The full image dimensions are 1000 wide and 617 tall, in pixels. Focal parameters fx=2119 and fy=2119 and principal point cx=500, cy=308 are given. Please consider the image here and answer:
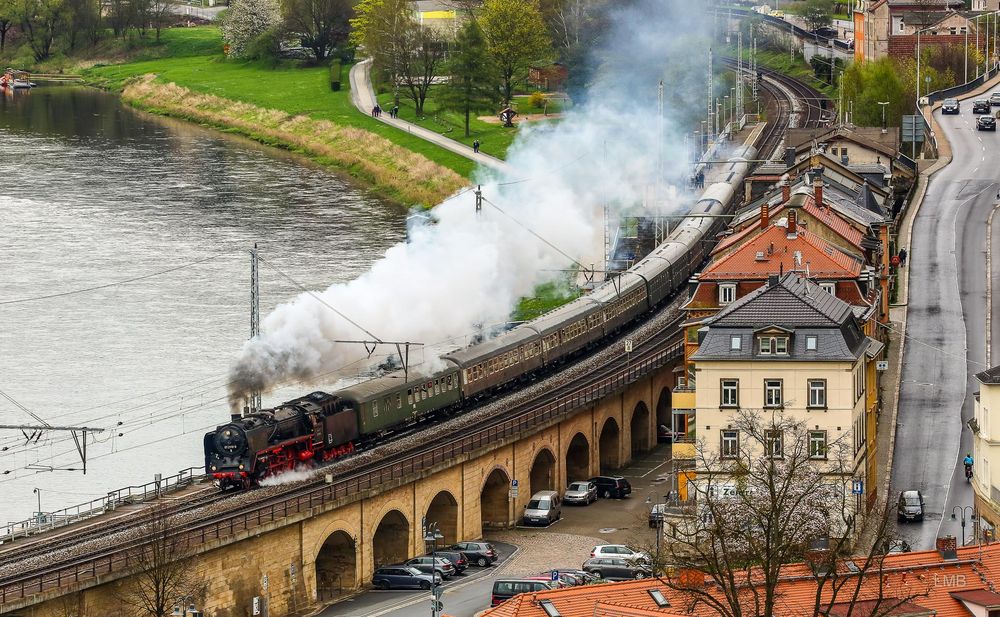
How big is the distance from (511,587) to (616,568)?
5.79m

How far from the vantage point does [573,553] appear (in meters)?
83.6

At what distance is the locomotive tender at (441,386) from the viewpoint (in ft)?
262

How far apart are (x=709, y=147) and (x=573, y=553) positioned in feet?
300

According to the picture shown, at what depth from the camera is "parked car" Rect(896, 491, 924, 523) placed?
270ft

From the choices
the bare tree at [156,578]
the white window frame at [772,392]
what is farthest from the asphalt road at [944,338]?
the bare tree at [156,578]

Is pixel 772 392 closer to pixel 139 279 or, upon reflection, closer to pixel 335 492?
pixel 335 492

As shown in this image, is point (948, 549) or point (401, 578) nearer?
point (948, 549)

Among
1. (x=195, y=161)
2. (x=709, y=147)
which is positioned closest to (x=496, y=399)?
(x=709, y=147)

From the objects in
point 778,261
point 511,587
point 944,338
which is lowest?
point 511,587

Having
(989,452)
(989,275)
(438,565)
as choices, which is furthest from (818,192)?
(438,565)

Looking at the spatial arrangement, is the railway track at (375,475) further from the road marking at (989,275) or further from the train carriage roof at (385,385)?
the road marking at (989,275)

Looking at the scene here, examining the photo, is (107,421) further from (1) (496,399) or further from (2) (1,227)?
(2) (1,227)

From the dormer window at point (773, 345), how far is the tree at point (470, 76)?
114073mm

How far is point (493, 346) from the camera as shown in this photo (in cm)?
10081
